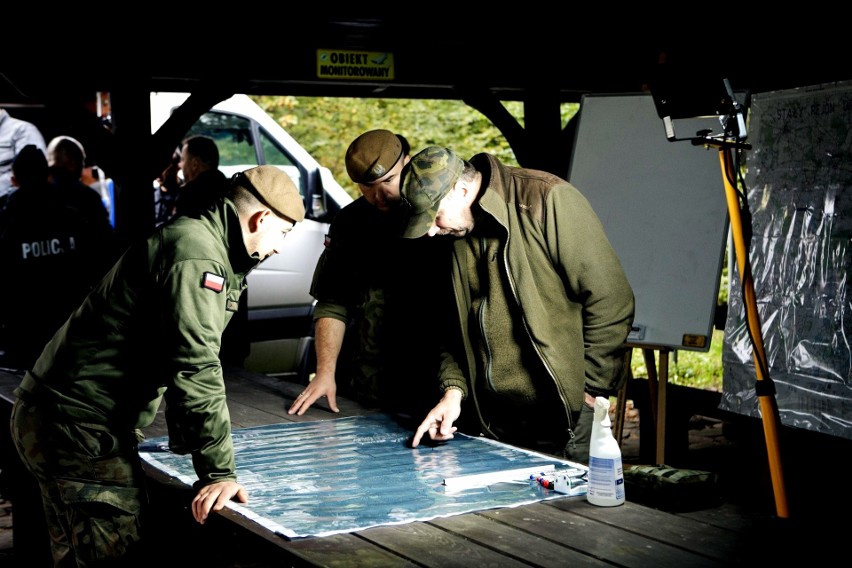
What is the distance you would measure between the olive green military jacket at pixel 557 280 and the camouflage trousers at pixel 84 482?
1089 millimetres

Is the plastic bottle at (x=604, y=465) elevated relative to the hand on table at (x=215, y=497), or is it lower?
elevated

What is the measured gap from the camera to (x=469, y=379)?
11.3 feet

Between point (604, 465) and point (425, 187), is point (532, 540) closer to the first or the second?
point (604, 465)

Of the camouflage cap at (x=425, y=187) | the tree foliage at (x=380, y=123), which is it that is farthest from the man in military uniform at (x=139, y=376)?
the tree foliage at (x=380, y=123)

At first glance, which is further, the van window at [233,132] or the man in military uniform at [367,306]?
the van window at [233,132]

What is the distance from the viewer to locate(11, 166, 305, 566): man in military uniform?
8.36 feet

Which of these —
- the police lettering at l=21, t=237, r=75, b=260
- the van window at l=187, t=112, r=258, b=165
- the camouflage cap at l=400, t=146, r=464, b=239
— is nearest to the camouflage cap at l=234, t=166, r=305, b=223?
the camouflage cap at l=400, t=146, r=464, b=239

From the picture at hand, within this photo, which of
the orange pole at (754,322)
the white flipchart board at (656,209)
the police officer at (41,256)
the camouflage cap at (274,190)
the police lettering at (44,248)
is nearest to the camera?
the camouflage cap at (274,190)

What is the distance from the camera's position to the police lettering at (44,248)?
18.9 ft

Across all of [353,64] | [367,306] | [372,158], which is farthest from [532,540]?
[353,64]

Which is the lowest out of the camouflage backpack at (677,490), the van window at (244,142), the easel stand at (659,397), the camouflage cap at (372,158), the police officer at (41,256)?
the easel stand at (659,397)

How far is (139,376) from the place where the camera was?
9.14 feet

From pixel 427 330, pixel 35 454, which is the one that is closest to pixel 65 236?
pixel 427 330

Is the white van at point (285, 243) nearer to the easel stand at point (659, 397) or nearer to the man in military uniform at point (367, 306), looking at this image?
the easel stand at point (659, 397)
